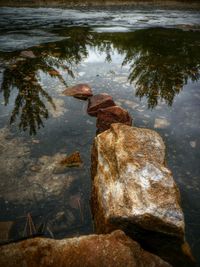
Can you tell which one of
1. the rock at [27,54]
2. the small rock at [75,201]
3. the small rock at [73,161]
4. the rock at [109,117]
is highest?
the rock at [27,54]

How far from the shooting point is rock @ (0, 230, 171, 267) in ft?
3.72

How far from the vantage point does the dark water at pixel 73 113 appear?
174 cm

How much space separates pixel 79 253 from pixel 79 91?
2334 mm

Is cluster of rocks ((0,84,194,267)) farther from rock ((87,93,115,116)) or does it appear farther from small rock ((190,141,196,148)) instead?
rock ((87,93,115,116))

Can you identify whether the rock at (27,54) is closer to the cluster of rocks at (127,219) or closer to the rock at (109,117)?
the rock at (109,117)

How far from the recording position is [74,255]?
1165 millimetres

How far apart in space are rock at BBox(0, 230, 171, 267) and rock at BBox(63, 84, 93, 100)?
85.9 inches

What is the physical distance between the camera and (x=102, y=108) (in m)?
2.75

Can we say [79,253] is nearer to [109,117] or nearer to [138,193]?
[138,193]

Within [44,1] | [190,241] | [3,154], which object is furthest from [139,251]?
[44,1]

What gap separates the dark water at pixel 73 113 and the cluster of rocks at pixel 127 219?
251 millimetres

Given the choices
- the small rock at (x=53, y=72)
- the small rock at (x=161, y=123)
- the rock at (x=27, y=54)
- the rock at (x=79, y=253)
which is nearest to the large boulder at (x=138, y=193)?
the rock at (x=79, y=253)

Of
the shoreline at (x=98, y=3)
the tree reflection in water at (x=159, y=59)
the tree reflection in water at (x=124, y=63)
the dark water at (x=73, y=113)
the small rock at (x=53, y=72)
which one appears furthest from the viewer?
the shoreline at (x=98, y=3)

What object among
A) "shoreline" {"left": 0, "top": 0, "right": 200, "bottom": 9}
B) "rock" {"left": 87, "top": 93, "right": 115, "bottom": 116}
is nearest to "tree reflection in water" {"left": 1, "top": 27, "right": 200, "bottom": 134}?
"rock" {"left": 87, "top": 93, "right": 115, "bottom": 116}
